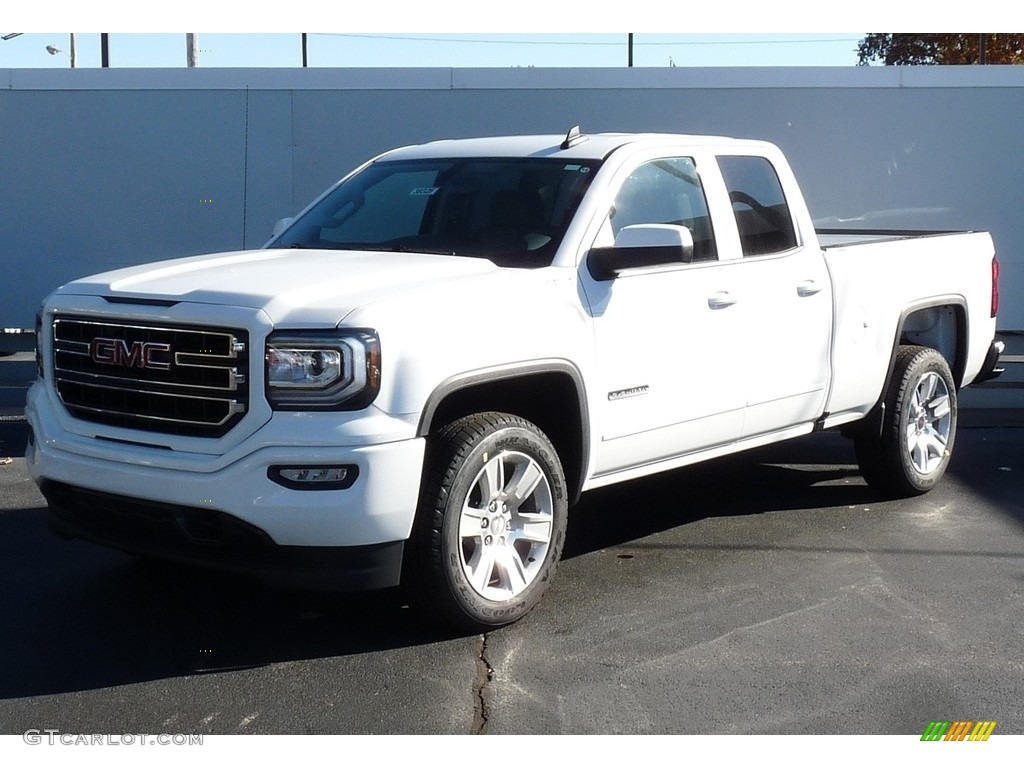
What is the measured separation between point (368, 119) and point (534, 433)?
8041 mm

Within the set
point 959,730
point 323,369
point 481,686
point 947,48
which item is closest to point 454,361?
point 323,369

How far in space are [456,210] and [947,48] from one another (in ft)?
82.9

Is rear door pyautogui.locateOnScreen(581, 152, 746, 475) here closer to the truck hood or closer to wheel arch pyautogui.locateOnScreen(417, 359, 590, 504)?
wheel arch pyautogui.locateOnScreen(417, 359, 590, 504)

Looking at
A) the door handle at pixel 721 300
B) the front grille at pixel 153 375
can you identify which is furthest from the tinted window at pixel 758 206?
the front grille at pixel 153 375

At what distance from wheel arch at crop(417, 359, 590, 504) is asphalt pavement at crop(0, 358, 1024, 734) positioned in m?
0.64

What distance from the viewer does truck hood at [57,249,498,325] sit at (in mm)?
4480

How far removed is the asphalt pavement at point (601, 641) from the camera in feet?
13.6

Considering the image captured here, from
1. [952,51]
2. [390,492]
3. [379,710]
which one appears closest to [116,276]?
[390,492]

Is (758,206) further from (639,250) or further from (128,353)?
(128,353)

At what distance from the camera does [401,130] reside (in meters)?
12.4

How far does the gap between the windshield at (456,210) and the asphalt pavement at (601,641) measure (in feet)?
5.00

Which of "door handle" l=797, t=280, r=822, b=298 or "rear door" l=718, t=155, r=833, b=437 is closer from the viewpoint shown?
"rear door" l=718, t=155, r=833, b=437

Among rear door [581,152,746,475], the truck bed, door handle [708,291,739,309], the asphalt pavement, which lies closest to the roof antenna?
rear door [581,152,746,475]

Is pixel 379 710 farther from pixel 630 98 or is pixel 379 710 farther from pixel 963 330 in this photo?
pixel 630 98
